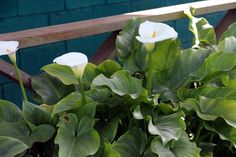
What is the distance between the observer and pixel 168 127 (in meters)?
1.49

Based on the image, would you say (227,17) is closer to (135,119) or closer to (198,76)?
(198,76)

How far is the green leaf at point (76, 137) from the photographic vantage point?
1384 millimetres

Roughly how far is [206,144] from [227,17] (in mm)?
993

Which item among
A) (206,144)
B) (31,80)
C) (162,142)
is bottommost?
(206,144)

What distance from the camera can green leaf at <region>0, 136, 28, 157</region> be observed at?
138 cm

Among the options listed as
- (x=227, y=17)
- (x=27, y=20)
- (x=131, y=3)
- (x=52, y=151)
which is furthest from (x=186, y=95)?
(x=131, y=3)

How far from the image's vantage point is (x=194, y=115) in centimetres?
172

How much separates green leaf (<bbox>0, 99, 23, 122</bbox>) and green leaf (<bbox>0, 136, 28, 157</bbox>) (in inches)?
6.2

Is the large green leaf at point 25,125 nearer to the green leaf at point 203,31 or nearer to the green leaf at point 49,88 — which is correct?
the green leaf at point 49,88

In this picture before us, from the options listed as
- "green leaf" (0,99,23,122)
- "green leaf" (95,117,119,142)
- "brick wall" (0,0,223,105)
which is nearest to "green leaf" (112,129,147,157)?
"green leaf" (95,117,119,142)

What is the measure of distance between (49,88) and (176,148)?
532 millimetres

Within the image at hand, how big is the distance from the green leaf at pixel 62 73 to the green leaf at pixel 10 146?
33 cm

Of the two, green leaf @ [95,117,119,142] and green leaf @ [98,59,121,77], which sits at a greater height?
green leaf @ [98,59,121,77]

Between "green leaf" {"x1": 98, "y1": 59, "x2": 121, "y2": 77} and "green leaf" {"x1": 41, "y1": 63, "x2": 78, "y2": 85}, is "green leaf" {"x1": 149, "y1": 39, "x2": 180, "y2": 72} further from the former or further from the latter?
"green leaf" {"x1": 41, "y1": 63, "x2": 78, "y2": 85}
